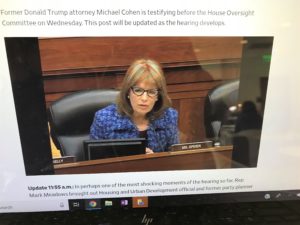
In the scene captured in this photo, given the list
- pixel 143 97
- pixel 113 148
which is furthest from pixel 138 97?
pixel 113 148

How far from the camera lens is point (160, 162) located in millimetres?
540

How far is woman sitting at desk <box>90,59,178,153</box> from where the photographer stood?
512 millimetres

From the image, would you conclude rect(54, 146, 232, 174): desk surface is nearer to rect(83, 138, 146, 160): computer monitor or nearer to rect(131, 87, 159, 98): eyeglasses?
rect(83, 138, 146, 160): computer monitor

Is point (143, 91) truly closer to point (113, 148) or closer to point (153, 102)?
point (153, 102)

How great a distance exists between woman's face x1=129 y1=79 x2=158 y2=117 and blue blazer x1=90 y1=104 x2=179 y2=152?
0.09ft

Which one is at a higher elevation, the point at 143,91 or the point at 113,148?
the point at 143,91

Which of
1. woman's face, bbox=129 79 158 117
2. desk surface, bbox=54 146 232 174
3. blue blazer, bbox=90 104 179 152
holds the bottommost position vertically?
desk surface, bbox=54 146 232 174

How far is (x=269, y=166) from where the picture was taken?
55 centimetres

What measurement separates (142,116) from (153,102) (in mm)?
38

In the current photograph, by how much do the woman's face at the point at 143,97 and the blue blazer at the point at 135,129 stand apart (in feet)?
0.09

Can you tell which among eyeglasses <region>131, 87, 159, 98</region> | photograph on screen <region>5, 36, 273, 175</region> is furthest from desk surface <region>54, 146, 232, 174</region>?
eyeglasses <region>131, 87, 159, 98</region>

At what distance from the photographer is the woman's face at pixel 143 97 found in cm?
51
